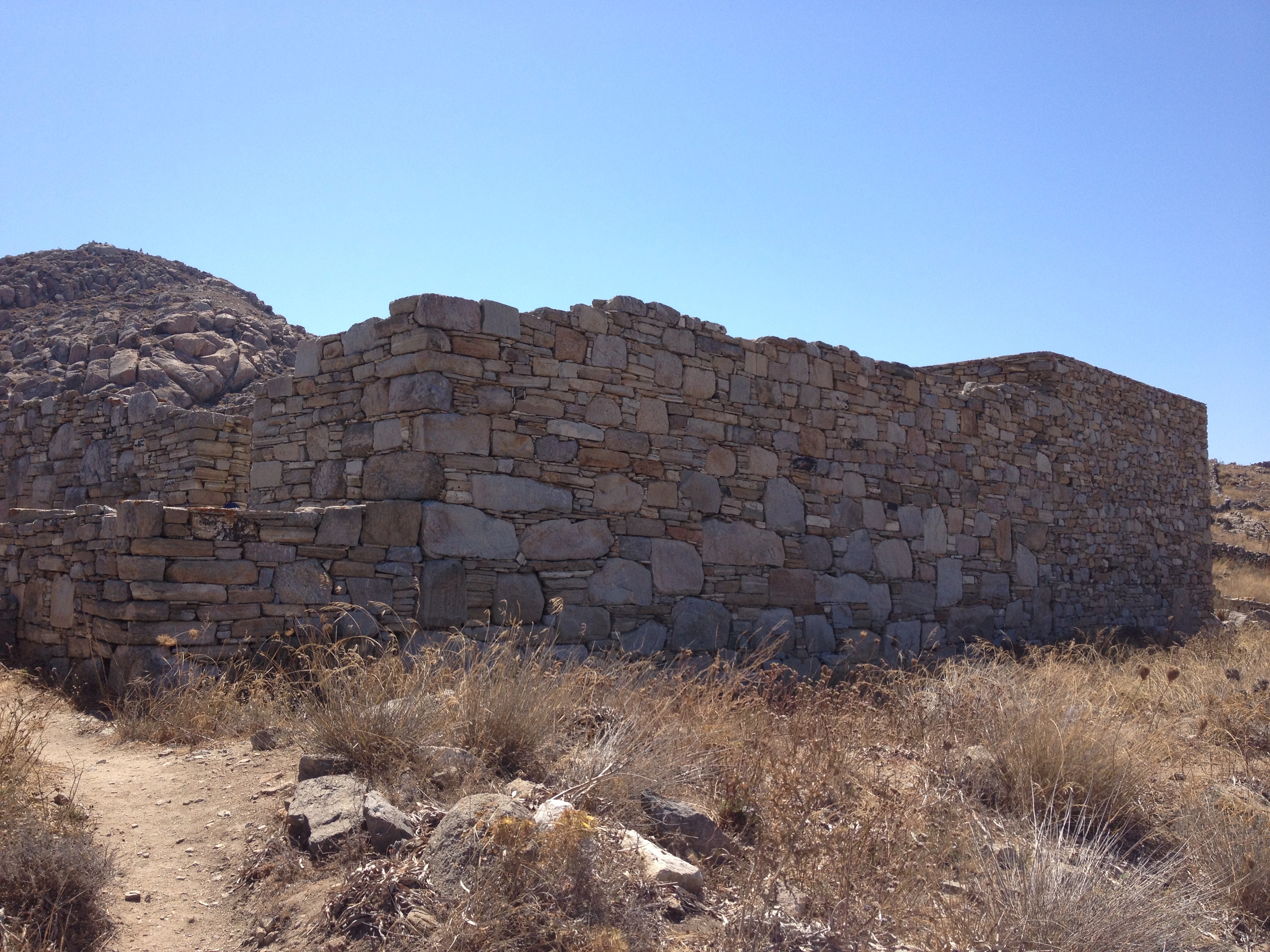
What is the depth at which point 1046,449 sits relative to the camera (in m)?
12.2

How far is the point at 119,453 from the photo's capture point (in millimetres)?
11508

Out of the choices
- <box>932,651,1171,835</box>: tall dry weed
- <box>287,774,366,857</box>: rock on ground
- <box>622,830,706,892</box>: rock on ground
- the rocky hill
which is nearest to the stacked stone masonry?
<box>287,774,366,857</box>: rock on ground

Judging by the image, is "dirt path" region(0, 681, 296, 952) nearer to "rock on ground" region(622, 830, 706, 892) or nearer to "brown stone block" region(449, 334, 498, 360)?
"rock on ground" region(622, 830, 706, 892)

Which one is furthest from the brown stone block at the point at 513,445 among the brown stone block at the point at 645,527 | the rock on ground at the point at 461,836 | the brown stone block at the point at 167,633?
the rock on ground at the point at 461,836

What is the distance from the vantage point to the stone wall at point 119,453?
34.2 ft

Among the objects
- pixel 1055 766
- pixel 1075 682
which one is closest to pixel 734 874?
pixel 1055 766

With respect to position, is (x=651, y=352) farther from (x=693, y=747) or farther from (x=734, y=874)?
(x=734, y=874)

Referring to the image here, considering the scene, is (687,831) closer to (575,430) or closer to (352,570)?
(352,570)

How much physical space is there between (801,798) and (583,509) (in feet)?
11.3

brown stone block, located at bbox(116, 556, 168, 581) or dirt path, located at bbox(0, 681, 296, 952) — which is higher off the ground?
brown stone block, located at bbox(116, 556, 168, 581)

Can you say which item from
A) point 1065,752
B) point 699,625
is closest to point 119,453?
point 699,625

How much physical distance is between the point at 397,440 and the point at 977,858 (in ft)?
16.0

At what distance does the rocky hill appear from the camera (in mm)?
18219

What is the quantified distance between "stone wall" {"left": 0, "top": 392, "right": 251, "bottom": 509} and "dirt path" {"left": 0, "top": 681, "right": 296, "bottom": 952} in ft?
16.3
